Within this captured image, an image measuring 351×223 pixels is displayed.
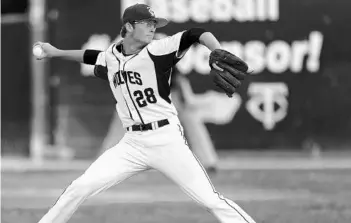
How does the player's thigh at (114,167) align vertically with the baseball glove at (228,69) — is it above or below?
below

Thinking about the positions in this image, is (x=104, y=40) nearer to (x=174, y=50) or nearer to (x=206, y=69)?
(x=206, y=69)

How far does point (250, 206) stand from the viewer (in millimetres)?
10758

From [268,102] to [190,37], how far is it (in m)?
9.72

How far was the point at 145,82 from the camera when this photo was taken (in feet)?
25.1

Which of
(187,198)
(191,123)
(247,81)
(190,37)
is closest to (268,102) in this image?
(247,81)

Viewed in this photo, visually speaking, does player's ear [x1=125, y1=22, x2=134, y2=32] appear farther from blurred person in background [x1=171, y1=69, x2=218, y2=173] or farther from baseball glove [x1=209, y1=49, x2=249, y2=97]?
blurred person in background [x1=171, y1=69, x2=218, y2=173]

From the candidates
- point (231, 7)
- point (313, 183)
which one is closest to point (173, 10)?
point (231, 7)

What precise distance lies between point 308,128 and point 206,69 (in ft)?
6.75

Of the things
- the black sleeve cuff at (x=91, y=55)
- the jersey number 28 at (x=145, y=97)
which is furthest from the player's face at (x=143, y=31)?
the black sleeve cuff at (x=91, y=55)

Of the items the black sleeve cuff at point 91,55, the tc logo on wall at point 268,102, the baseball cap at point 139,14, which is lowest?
the tc logo on wall at point 268,102

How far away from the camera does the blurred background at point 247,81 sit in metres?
16.8

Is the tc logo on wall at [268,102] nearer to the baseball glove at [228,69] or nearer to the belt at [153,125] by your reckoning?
the belt at [153,125]

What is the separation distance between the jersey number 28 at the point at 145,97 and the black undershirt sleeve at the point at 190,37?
0.47 m

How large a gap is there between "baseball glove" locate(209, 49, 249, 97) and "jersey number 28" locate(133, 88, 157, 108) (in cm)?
68
